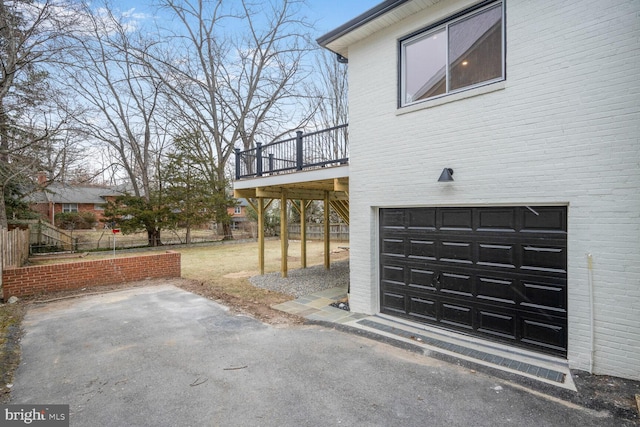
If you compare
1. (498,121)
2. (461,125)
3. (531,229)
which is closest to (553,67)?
(498,121)

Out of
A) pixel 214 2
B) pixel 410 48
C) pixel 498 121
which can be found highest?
pixel 214 2

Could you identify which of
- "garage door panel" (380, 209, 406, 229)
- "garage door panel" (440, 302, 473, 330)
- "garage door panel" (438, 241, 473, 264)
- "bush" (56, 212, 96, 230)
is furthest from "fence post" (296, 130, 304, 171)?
"bush" (56, 212, 96, 230)

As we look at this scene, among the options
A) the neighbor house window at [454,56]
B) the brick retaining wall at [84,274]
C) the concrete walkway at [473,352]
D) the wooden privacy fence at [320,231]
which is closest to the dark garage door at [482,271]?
the concrete walkway at [473,352]

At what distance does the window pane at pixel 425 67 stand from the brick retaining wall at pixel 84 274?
811 centimetres

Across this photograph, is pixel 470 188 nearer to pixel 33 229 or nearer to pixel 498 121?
pixel 498 121

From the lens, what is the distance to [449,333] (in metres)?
4.81

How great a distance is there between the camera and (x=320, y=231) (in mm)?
21812

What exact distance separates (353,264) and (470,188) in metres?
2.50

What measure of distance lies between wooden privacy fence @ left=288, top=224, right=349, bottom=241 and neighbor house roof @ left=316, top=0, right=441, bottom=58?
15027 millimetres

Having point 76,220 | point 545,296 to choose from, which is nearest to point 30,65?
point 545,296

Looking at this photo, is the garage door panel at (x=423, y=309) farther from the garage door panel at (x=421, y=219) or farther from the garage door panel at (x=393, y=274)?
the garage door panel at (x=421, y=219)

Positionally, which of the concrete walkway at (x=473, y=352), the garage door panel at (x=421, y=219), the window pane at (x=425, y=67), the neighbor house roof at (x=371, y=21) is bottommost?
the concrete walkway at (x=473, y=352)

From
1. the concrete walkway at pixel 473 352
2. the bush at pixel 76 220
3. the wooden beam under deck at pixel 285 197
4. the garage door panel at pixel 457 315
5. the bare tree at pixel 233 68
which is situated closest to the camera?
the concrete walkway at pixel 473 352

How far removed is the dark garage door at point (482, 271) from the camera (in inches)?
156
